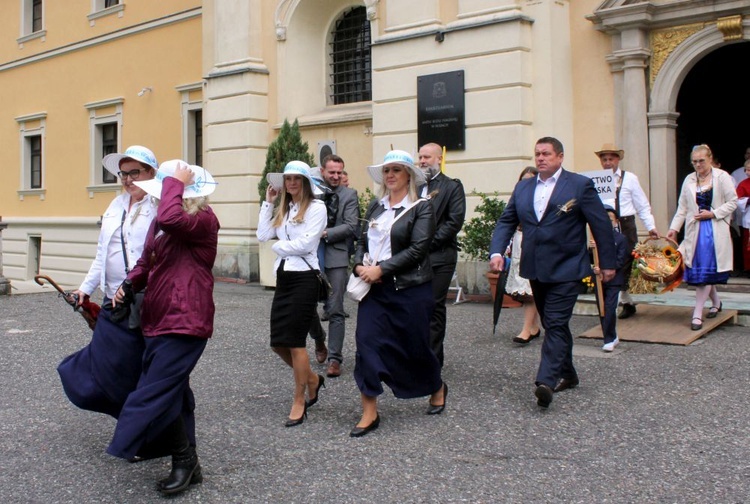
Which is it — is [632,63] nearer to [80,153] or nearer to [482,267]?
[482,267]

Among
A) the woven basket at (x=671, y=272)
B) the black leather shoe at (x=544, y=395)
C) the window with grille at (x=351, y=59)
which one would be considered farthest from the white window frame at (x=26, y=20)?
the black leather shoe at (x=544, y=395)

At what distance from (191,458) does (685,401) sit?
11.3 feet

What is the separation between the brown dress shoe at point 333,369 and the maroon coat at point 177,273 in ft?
8.88

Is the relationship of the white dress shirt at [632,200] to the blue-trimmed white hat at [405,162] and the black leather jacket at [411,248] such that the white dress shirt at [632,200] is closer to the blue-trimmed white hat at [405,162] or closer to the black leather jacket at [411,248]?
the blue-trimmed white hat at [405,162]

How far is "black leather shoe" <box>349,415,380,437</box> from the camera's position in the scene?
550 cm

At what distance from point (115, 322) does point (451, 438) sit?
2094 millimetres

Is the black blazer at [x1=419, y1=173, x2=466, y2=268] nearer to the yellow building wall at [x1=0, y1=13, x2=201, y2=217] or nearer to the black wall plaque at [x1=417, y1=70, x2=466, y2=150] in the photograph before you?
the black wall plaque at [x1=417, y1=70, x2=466, y2=150]

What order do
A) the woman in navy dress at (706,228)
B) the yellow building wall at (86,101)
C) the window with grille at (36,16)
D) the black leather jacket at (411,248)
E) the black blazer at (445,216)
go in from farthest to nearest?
the window with grille at (36,16), the yellow building wall at (86,101), the woman in navy dress at (706,228), the black blazer at (445,216), the black leather jacket at (411,248)

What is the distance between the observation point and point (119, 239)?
4945 millimetres

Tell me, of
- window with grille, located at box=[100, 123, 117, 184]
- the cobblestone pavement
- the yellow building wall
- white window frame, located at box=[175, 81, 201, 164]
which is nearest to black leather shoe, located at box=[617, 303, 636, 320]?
the cobblestone pavement

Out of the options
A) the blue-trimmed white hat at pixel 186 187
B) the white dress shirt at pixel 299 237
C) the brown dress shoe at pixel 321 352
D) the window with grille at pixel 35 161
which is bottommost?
the brown dress shoe at pixel 321 352

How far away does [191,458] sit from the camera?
183 inches

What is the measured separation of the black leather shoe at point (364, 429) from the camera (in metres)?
5.50

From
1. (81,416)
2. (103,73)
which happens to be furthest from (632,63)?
(103,73)
